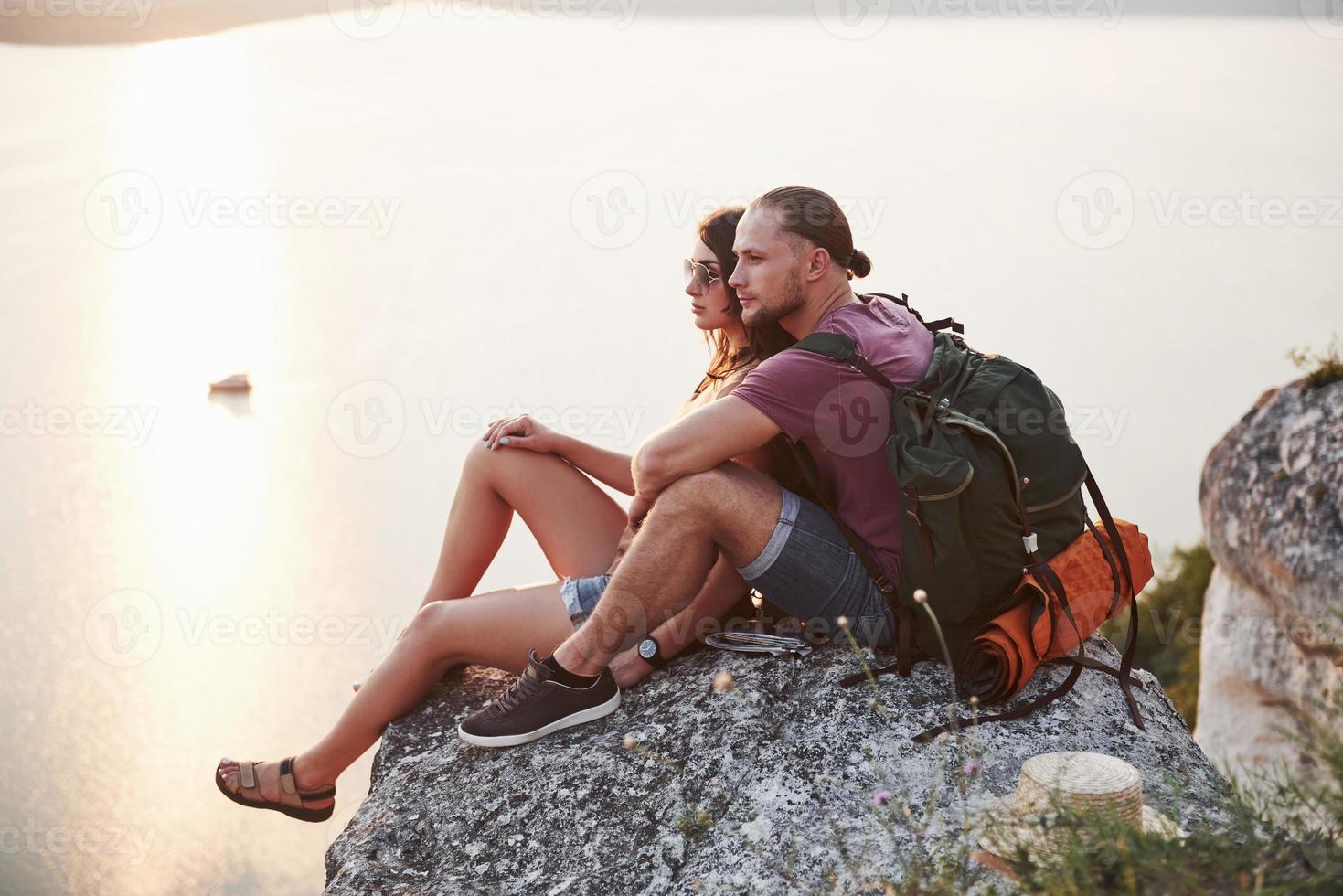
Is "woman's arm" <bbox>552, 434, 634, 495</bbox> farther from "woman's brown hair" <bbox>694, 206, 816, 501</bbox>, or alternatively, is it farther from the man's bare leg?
the man's bare leg

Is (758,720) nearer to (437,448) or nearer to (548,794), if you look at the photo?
(548,794)

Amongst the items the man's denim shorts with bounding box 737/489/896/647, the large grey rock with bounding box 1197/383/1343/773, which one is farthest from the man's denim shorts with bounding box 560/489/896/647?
the large grey rock with bounding box 1197/383/1343/773

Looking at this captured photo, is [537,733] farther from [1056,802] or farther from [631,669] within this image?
[1056,802]

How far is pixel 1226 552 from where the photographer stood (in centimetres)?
604

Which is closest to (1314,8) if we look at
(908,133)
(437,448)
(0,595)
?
(908,133)

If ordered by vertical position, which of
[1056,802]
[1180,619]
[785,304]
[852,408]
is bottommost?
[1180,619]

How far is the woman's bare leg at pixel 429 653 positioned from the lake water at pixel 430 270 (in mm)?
5336

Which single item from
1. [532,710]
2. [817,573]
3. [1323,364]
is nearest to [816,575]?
[817,573]

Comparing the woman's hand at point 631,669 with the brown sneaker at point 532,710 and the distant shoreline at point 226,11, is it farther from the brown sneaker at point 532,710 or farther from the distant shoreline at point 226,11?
the distant shoreline at point 226,11

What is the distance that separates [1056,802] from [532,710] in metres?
1.47

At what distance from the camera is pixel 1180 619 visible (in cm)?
1240

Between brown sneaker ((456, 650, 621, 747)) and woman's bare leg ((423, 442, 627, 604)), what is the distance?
47cm

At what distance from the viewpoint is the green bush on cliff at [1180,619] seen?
12789 millimetres

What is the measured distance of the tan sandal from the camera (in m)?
3.36
